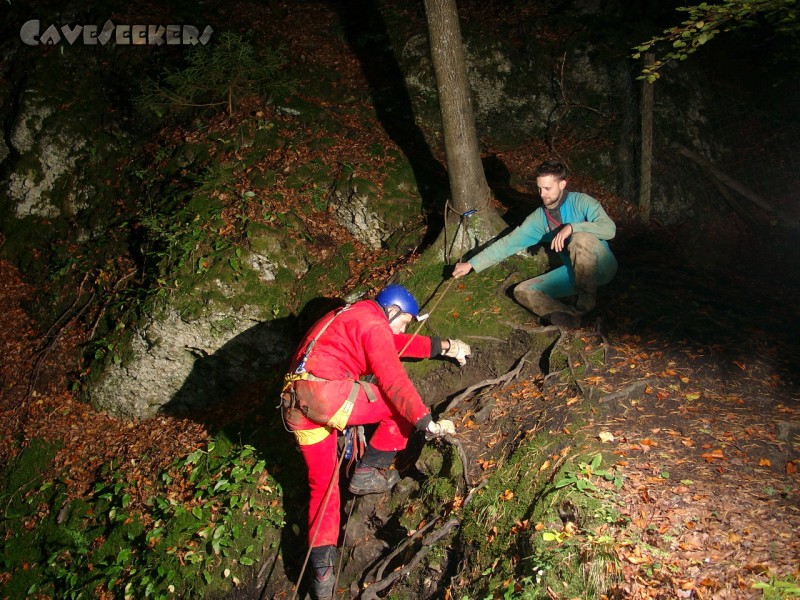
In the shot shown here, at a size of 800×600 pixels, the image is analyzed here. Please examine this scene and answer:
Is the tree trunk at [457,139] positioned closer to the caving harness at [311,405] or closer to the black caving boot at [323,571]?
the caving harness at [311,405]

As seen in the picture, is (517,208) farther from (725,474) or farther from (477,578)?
(477,578)

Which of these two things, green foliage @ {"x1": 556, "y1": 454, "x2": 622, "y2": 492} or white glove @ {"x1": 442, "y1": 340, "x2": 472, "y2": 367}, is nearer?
green foliage @ {"x1": 556, "y1": 454, "x2": 622, "y2": 492}

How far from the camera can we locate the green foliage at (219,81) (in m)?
8.67

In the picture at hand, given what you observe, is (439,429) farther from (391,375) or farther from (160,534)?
(160,534)

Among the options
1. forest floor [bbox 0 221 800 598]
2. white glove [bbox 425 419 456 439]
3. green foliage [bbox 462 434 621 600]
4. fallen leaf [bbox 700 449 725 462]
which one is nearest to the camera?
forest floor [bbox 0 221 800 598]

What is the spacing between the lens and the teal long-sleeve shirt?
5.40m

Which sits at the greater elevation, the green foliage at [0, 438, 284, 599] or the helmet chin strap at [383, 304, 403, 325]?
the helmet chin strap at [383, 304, 403, 325]

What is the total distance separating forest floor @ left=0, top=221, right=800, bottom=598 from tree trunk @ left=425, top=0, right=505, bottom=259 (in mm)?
1917

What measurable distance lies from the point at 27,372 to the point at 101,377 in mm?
1758

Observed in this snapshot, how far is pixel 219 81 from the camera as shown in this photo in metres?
8.83

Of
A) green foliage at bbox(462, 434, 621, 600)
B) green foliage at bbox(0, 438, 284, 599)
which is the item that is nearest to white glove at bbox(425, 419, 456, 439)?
green foliage at bbox(462, 434, 621, 600)

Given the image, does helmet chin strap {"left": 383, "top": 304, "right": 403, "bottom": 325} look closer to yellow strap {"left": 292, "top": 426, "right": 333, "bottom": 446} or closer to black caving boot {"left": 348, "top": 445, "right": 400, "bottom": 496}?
yellow strap {"left": 292, "top": 426, "right": 333, "bottom": 446}

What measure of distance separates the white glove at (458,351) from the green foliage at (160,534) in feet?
8.52

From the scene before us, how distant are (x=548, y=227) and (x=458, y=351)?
5.96ft
